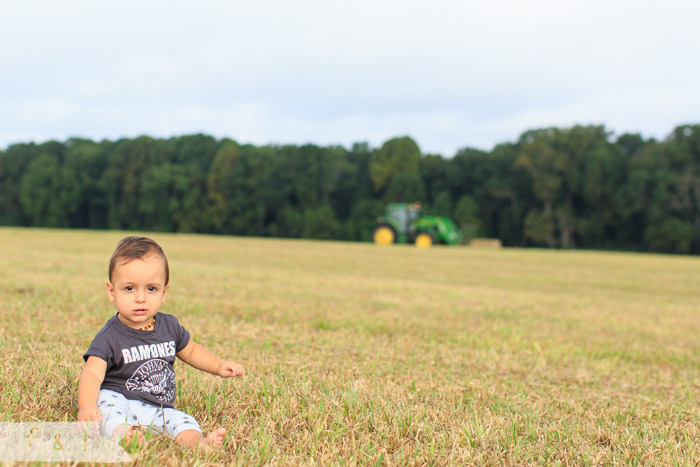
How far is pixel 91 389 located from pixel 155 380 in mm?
282

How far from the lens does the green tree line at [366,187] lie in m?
49.8

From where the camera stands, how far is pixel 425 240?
32438 millimetres

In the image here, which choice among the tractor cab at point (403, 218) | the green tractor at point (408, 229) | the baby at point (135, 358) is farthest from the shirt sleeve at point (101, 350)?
the tractor cab at point (403, 218)

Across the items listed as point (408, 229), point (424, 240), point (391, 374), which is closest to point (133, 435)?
point (391, 374)

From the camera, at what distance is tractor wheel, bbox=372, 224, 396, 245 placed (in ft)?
110

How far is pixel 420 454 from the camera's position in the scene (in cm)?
209

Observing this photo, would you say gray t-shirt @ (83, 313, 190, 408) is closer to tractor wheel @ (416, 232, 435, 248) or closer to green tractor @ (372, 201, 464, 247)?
tractor wheel @ (416, 232, 435, 248)

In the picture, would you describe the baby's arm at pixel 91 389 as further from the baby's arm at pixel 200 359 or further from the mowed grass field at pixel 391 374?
the baby's arm at pixel 200 359

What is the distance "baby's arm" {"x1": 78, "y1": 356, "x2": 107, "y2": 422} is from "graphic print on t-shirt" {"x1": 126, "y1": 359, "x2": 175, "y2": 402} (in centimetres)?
13

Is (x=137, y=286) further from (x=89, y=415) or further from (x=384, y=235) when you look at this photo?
(x=384, y=235)

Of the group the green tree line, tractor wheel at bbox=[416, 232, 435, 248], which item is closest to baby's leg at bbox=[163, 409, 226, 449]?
tractor wheel at bbox=[416, 232, 435, 248]

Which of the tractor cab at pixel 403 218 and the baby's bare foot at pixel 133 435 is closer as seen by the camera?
the baby's bare foot at pixel 133 435

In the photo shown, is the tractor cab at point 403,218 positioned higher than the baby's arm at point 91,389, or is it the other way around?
the tractor cab at point 403,218

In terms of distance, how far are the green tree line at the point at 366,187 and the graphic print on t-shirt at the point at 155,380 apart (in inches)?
2040
